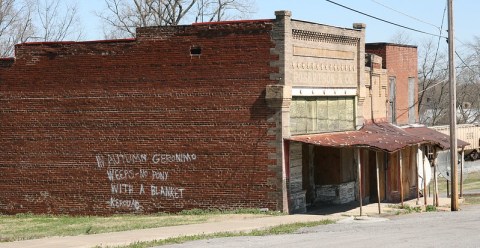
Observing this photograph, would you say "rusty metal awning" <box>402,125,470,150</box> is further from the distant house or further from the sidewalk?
the sidewalk

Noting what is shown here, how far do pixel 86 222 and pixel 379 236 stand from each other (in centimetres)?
963

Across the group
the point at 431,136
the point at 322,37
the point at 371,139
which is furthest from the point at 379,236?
the point at 431,136

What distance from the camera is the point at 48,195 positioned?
30.7 metres

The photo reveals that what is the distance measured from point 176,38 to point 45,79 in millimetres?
4704

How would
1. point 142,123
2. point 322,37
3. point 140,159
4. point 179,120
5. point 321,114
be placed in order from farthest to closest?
Answer: point 321,114, point 322,37, point 140,159, point 142,123, point 179,120

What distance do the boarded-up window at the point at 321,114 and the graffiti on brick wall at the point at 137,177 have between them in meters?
3.41

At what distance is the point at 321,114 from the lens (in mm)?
31078

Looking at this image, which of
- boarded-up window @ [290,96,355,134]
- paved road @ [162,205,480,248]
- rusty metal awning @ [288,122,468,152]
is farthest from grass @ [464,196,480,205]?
paved road @ [162,205,480,248]


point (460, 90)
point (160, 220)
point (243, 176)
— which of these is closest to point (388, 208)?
point (243, 176)

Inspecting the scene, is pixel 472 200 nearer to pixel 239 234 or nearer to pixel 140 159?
pixel 140 159

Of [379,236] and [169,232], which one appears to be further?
[169,232]

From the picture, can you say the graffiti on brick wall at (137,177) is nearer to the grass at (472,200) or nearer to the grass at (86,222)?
the grass at (86,222)

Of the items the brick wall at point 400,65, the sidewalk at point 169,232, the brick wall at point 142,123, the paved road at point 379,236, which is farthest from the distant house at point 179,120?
the brick wall at point 400,65

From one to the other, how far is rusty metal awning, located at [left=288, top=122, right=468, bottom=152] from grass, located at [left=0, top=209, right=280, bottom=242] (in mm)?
2767
